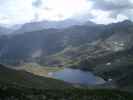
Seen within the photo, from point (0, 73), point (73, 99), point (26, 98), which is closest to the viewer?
point (26, 98)

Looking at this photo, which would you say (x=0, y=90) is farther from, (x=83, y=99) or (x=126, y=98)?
(x=126, y=98)

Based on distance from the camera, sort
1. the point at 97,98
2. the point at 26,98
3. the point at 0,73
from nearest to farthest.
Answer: the point at 26,98 → the point at 97,98 → the point at 0,73

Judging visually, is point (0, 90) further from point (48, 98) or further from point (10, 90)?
point (48, 98)

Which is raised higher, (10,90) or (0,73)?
(0,73)

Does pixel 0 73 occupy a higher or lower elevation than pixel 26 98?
higher

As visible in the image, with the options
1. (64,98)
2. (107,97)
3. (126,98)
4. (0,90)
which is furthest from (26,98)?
(126,98)

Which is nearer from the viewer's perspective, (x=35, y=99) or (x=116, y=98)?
(x=35, y=99)

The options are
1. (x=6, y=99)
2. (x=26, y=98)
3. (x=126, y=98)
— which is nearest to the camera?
(x=6, y=99)

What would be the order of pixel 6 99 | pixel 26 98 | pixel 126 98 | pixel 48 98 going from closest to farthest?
pixel 6 99 → pixel 26 98 → pixel 48 98 → pixel 126 98

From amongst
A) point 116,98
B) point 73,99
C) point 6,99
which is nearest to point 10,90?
point 6,99
